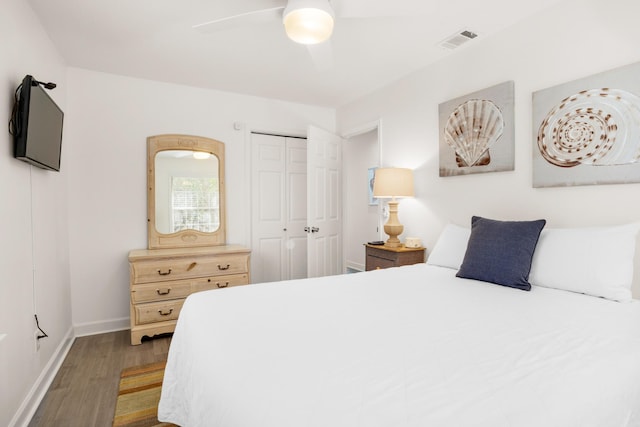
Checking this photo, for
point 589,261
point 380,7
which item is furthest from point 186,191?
point 589,261

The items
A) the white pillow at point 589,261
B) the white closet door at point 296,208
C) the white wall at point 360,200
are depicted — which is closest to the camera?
the white pillow at point 589,261

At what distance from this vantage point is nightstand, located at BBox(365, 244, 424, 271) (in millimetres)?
3055

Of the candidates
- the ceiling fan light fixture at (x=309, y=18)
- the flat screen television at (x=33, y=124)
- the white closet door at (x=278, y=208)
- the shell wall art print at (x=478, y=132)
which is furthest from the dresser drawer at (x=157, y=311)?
the shell wall art print at (x=478, y=132)

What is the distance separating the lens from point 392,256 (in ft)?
10.2

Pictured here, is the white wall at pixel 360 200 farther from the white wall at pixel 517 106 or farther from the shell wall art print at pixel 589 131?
the shell wall art print at pixel 589 131

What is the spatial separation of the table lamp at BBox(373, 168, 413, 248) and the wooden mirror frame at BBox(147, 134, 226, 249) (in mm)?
1807

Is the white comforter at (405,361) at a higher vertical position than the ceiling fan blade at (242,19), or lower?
lower

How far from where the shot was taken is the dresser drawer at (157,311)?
10.2 feet

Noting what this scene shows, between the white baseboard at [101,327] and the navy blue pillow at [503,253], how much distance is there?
3223 millimetres

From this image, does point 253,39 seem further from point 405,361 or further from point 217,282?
point 405,361

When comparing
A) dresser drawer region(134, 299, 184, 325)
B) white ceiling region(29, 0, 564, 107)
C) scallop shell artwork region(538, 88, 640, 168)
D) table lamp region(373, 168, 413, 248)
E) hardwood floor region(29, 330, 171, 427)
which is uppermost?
white ceiling region(29, 0, 564, 107)

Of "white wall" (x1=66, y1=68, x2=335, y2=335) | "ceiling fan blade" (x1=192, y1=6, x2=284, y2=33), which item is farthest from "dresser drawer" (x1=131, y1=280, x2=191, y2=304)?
"ceiling fan blade" (x1=192, y1=6, x2=284, y2=33)

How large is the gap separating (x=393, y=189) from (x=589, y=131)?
58.6 inches

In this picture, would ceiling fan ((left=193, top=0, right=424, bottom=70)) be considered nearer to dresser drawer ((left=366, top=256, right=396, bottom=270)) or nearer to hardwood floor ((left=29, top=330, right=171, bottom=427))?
dresser drawer ((left=366, top=256, right=396, bottom=270))
